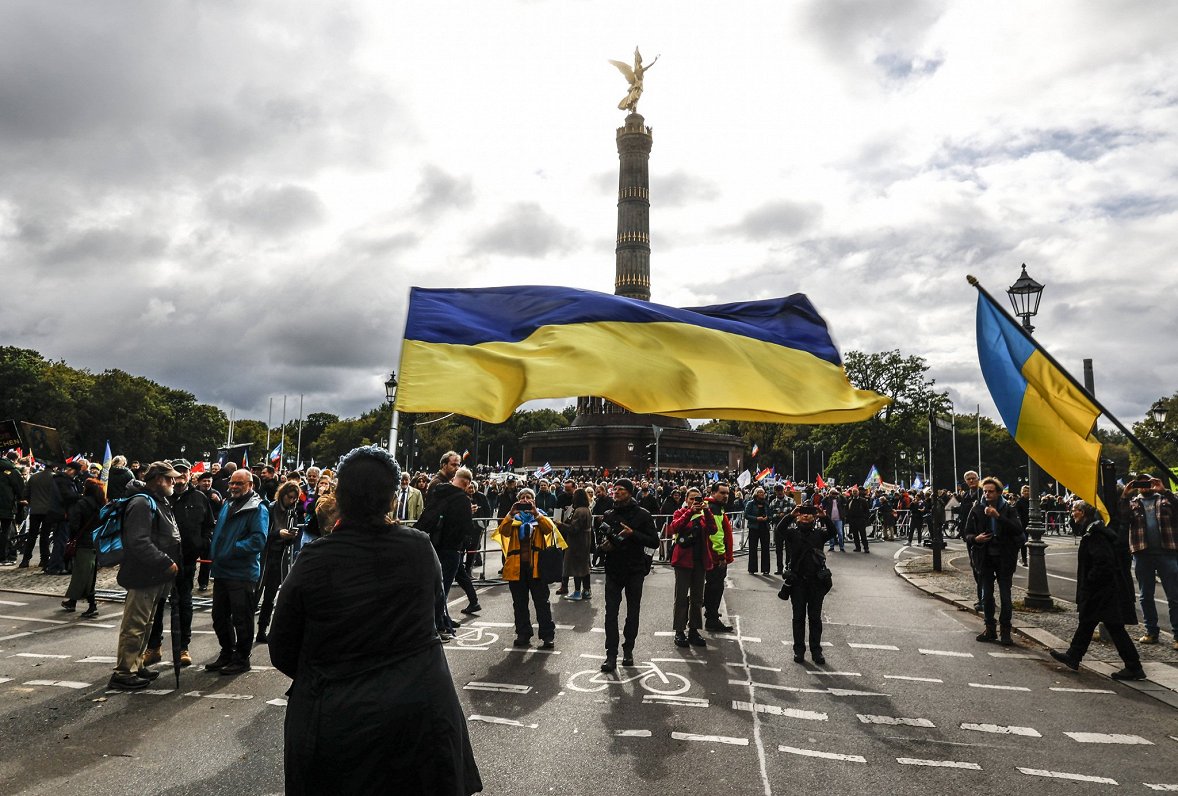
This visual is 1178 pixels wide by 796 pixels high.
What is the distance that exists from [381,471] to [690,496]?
22.8ft

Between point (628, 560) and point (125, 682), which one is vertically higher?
point (628, 560)

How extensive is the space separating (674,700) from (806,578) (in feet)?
8.39

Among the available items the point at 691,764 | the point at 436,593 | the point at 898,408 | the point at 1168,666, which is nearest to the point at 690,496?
the point at 691,764

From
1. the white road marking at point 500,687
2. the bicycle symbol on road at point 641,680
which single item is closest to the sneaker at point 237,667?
the white road marking at point 500,687

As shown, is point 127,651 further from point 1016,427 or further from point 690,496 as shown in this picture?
point 1016,427

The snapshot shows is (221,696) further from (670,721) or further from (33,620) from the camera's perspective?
(33,620)

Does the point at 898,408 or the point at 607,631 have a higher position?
the point at 898,408

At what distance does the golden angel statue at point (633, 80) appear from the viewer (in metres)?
66.0

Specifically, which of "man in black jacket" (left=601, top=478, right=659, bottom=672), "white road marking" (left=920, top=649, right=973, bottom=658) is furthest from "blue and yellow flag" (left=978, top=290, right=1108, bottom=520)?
"man in black jacket" (left=601, top=478, right=659, bottom=672)

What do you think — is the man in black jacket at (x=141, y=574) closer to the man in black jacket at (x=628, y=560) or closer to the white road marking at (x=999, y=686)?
the man in black jacket at (x=628, y=560)

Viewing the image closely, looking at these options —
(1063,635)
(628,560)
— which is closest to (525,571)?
(628,560)

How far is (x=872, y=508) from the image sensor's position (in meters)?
28.8

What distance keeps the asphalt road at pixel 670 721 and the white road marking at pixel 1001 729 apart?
2cm

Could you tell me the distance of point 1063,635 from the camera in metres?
9.58
